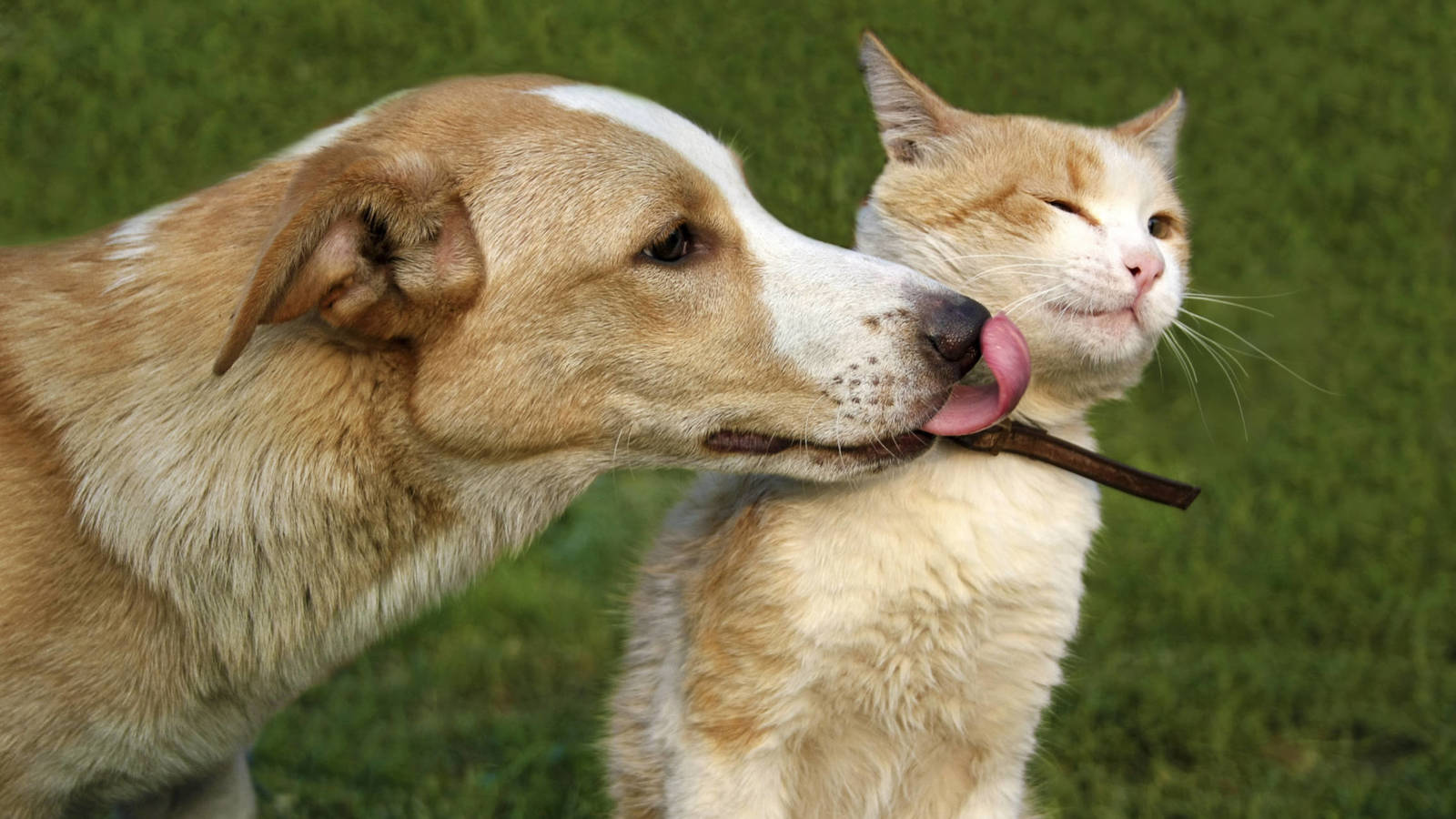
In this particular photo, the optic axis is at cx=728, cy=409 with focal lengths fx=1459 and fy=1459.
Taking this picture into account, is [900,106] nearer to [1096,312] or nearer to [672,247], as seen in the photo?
[1096,312]

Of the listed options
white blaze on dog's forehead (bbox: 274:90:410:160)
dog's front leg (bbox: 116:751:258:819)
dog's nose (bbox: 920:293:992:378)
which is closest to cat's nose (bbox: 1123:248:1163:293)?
dog's nose (bbox: 920:293:992:378)

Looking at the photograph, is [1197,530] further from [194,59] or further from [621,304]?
[194,59]

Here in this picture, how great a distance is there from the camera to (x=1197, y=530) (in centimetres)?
693

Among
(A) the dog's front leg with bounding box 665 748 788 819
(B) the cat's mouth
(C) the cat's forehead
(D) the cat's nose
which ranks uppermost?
(C) the cat's forehead

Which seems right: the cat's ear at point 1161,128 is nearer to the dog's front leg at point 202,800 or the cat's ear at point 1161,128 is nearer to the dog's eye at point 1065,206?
the dog's eye at point 1065,206

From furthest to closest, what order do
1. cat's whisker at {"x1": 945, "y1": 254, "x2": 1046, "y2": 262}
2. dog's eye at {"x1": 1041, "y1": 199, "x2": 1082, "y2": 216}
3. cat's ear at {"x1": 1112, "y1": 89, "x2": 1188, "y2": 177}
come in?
cat's ear at {"x1": 1112, "y1": 89, "x2": 1188, "y2": 177} → dog's eye at {"x1": 1041, "y1": 199, "x2": 1082, "y2": 216} → cat's whisker at {"x1": 945, "y1": 254, "x2": 1046, "y2": 262}

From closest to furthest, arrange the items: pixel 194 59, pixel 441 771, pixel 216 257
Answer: pixel 216 257, pixel 441 771, pixel 194 59

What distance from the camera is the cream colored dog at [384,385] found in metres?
2.98

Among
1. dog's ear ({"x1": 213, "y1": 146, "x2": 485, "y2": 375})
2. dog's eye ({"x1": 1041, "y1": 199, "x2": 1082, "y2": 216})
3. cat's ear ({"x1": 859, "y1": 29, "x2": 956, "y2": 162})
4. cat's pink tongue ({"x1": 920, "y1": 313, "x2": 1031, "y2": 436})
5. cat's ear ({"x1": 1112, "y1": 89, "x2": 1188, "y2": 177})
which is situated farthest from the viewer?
cat's ear ({"x1": 1112, "y1": 89, "x2": 1188, "y2": 177})

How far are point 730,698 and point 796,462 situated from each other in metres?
0.55

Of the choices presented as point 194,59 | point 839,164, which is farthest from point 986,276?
point 194,59

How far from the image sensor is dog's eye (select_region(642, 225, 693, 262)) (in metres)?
3.07

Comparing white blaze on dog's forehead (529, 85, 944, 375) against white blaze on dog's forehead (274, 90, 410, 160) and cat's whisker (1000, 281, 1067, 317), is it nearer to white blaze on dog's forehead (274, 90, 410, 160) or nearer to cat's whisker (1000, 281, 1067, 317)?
cat's whisker (1000, 281, 1067, 317)

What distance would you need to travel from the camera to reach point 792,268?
3.11 metres
